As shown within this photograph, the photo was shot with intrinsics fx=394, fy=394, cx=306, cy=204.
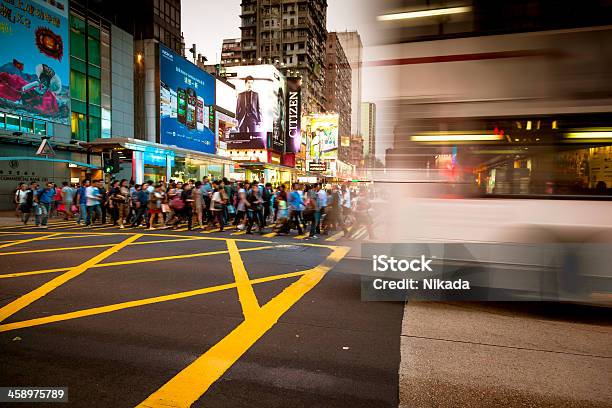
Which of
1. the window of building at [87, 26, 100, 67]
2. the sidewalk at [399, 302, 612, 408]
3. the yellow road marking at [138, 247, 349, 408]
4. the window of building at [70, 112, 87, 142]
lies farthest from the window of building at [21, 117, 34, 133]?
the sidewalk at [399, 302, 612, 408]

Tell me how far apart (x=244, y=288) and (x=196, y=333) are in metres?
1.86

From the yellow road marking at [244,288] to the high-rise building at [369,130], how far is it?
2.56 meters

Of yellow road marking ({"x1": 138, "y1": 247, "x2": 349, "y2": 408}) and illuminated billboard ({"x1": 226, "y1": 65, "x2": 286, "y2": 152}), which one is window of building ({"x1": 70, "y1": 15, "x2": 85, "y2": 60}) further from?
yellow road marking ({"x1": 138, "y1": 247, "x2": 349, "y2": 408})

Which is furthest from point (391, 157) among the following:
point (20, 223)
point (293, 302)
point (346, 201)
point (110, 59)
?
point (110, 59)

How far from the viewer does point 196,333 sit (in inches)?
164

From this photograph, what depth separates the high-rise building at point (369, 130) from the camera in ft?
17.6

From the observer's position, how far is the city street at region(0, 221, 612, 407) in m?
2.99

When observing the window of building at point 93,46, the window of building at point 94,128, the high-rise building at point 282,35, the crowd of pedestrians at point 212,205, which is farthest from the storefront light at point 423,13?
the high-rise building at point 282,35

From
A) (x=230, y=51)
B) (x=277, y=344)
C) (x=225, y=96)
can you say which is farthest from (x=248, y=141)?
(x=230, y=51)

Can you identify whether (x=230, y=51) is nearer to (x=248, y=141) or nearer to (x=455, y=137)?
(x=248, y=141)

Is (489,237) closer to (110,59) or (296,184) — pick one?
(296,184)

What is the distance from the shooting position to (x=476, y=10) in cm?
450

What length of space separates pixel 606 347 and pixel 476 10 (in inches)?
151

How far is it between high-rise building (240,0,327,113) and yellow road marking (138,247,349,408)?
70.5 meters
